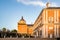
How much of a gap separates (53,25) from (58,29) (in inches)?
57.8

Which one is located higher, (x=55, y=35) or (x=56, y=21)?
(x=56, y=21)

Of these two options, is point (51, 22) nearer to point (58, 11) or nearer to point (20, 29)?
point (58, 11)

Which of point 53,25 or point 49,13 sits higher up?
point 49,13

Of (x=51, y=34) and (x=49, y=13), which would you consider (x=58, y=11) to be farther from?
(x=51, y=34)

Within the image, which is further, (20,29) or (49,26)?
(20,29)

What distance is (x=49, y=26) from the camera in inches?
1575

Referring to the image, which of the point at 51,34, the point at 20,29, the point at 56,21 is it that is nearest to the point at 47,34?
the point at 51,34

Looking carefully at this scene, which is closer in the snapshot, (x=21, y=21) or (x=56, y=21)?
(x=56, y=21)

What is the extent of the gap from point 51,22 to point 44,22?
1.63m

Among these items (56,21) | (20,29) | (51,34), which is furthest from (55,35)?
(20,29)

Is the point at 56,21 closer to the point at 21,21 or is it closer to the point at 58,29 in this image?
the point at 58,29

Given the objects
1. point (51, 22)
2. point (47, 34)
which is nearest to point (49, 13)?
point (51, 22)

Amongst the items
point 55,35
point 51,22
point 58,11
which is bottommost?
point 55,35

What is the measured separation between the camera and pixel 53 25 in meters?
39.7
